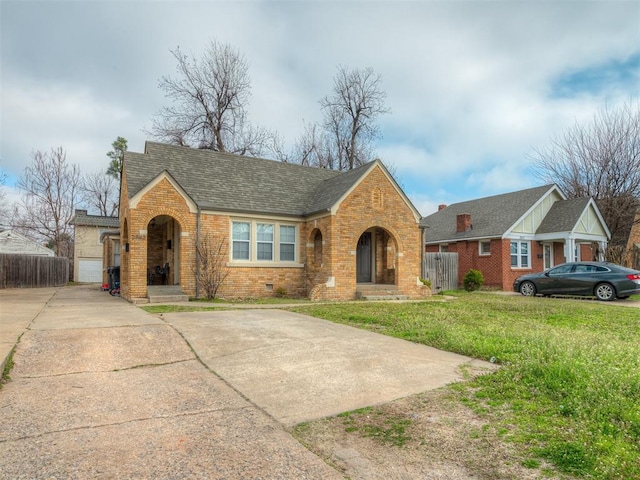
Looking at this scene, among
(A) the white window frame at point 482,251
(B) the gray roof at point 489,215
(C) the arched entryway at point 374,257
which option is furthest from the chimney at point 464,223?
(C) the arched entryway at point 374,257

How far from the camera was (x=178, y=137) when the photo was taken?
32312 millimetres

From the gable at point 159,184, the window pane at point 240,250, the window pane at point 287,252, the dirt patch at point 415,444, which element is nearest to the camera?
the dirt patch at point 415,444

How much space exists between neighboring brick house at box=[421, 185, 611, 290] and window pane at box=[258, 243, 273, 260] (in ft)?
32.1

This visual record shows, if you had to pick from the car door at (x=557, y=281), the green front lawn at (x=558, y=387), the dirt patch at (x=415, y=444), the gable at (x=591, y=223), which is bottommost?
the dirt patch at (x=415, y=444)

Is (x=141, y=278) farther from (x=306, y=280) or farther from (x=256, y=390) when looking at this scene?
(x=256, y=390)

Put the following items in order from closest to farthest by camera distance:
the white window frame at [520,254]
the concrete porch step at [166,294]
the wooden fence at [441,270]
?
the concrete porch step at [166,294], the wooden fence at [441,270], the white window frame at [520,254]

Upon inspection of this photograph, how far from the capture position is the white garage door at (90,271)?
32031 mm

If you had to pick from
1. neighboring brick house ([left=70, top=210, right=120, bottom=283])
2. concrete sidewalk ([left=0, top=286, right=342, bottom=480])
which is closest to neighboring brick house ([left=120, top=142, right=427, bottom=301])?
concrete sidewalk ([left=0, top=286, right=342, bottom=480])

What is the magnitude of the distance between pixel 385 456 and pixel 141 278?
43.0 ft

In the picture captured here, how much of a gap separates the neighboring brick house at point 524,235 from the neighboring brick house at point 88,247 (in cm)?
2403

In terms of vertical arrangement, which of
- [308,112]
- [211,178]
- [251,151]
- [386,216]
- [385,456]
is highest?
[308,112]

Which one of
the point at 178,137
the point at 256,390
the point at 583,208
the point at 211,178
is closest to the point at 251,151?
the point at 178,137

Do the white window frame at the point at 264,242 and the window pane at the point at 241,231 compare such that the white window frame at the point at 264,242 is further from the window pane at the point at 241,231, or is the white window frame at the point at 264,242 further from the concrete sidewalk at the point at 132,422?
the concrete sidewalk at the point at 132,422

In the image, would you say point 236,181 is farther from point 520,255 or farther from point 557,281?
point 520,255
